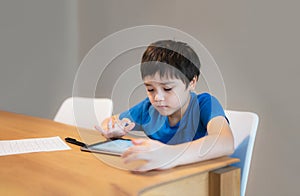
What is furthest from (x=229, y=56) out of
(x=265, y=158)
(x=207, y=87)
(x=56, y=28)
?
(x=56, y=28)

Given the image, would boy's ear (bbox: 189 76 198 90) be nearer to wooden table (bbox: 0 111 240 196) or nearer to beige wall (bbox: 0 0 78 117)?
wooden table (bbox: 0 111 240 196)

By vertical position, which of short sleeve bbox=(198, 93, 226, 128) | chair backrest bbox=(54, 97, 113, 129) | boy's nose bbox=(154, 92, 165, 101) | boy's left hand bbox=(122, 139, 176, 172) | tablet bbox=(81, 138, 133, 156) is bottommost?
chair backrest bbox=(54, 97, 113, 129)

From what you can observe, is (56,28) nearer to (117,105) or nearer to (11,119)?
(11,119)

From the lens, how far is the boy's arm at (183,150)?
91 cm

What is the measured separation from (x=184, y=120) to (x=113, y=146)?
23cm

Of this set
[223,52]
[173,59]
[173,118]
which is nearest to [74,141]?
[173,118]

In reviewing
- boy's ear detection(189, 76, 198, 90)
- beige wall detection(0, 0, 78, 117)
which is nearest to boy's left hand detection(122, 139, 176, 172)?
boy's ear detection(189, 76, 198, 90)

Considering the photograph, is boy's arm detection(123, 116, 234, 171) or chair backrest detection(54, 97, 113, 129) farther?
chair backrest detection(54, 97, 113, 129)

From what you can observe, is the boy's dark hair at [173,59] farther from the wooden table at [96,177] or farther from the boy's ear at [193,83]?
the wooden table at [96,177]

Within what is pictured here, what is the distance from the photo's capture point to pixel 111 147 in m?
1.14

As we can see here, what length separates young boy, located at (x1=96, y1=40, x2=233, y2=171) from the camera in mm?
945

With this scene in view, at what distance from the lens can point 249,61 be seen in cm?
224

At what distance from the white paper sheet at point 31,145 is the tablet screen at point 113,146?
0.10 m

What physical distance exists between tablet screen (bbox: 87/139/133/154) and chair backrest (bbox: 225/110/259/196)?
373 mm
